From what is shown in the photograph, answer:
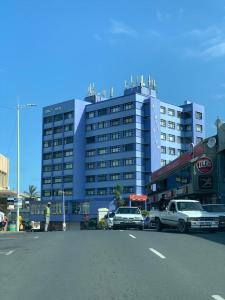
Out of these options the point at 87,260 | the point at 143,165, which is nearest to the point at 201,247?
the point at 87,260

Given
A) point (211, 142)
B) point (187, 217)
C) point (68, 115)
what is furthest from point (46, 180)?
point (187, 217)

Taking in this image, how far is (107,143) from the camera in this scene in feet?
387

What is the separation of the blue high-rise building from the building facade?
52630 mm

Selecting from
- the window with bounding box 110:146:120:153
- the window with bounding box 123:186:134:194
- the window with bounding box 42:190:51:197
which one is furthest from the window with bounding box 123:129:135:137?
the window with bounding box 42:190:51:197

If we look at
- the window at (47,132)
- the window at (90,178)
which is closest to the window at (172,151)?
the window at (90,178)

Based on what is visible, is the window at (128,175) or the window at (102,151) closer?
the window at (128,175)

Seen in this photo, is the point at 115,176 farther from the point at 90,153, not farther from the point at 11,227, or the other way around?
the point at 11,227

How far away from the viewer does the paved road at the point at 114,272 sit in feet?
31.1

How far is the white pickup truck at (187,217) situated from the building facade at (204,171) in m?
16.8

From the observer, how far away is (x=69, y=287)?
33.2 feet

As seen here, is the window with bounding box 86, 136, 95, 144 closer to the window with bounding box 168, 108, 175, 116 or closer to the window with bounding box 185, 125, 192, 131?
the window with bounding box 168, 108, 175, 116

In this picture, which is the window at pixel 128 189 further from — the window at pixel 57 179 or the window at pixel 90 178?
the window at pixel 57 179

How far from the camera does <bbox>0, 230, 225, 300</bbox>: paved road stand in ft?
31.1

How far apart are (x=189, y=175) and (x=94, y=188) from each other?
64.6m
